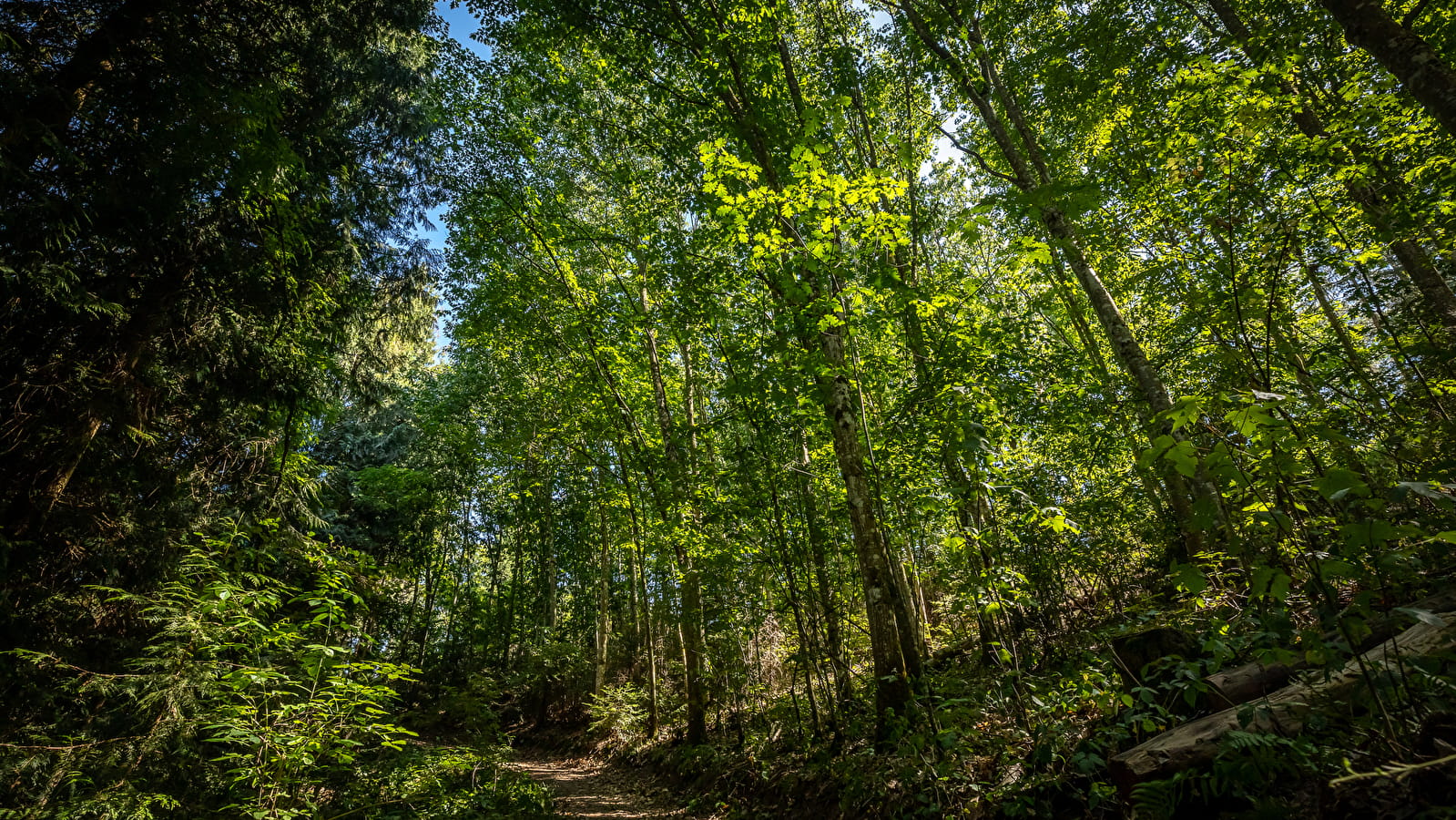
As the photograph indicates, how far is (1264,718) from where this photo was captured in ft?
7.73

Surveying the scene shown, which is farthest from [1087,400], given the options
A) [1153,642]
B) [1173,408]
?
[1173,408]

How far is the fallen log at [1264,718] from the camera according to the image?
237 centimetres

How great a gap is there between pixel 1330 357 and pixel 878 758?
6.30 metres

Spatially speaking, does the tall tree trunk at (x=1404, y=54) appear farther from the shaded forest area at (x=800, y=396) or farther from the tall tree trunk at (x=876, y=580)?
the tall tree trunk at (x=876, y=580)

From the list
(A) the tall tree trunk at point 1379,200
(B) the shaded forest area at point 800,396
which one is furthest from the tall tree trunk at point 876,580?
(A) the tall tree trunk at point 1379,200

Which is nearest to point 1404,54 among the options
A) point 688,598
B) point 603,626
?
point 688,598

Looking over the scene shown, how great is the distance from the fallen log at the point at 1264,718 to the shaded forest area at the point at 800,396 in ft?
0.09

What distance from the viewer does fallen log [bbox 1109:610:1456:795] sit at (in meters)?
2.37

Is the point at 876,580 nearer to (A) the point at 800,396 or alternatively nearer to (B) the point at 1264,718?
(A) the point at 800,396

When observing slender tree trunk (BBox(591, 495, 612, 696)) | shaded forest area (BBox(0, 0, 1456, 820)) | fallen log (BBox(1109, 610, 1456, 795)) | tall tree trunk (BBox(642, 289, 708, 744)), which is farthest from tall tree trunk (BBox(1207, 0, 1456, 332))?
slender tree trunk (BBox(591, 495, 612, 696))

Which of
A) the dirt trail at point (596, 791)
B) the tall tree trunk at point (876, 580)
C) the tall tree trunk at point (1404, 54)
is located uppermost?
the tall tree trunk at point (1404, 54)

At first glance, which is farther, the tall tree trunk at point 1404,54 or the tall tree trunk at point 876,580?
the tall tree trunk at point 876,580

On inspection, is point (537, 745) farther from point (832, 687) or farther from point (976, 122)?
point (976, 122)

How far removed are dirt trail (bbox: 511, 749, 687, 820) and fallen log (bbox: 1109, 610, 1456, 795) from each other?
5.89m
